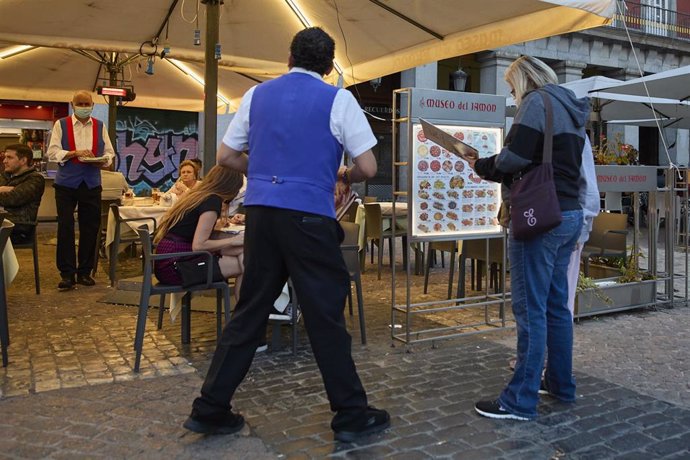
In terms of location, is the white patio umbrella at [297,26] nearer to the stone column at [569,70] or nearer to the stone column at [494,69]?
the stone column at [494,69]

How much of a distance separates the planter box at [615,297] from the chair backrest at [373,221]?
291 centimetres

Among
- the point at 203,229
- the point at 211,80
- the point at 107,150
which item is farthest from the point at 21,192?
the point at 203,229

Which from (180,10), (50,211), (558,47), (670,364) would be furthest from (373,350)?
(558,47)

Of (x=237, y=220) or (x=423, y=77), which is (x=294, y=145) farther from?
(x=423, y=77)

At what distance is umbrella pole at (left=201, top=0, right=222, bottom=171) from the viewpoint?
6590 mm

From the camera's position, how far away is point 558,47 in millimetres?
20281

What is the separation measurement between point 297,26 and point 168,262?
462 cm

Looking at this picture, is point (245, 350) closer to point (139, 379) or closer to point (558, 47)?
point (139, 379)

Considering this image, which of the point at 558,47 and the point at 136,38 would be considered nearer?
the point at 136,38

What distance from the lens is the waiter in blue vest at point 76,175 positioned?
6.78m

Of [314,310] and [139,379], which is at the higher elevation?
[314,310]

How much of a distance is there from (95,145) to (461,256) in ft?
13.4

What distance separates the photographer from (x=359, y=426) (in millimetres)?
3070

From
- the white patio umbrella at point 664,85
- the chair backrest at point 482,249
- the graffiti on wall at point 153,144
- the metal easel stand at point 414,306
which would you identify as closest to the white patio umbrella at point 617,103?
the white patio umbrella at point 664,85
